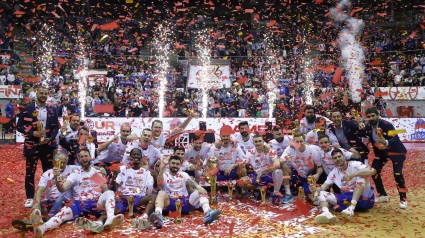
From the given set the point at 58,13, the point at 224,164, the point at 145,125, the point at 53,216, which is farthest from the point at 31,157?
the point at 58,13

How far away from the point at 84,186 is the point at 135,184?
80 centimetres

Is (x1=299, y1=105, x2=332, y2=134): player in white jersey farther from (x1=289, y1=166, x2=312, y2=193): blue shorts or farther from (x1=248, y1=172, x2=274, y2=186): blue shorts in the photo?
(x1=248, y1=172, x2=274, y2=186): blue shorts

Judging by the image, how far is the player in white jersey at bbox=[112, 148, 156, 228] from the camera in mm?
6906

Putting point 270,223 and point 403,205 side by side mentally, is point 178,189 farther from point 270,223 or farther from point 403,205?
point 403,205

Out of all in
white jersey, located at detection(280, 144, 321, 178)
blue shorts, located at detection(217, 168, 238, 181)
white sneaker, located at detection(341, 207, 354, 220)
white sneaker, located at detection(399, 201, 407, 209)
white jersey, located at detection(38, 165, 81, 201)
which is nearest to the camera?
white sneaker, located at detection(341, 207, 354, 220)

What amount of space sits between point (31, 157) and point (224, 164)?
352 centimetres

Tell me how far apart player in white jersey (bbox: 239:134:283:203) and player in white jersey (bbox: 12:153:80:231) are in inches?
124

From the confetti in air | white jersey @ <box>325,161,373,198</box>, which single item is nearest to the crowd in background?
the confetti in air

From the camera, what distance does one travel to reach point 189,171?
27.3 feet

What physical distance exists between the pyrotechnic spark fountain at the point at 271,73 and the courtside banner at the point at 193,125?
9.21ft

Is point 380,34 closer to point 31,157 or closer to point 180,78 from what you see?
point 180,78

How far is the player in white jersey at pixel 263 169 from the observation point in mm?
7836

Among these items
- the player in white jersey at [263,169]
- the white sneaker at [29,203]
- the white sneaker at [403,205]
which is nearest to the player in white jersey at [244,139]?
the player in white jersey at [263,169]

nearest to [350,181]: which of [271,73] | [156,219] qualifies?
[156,219]
